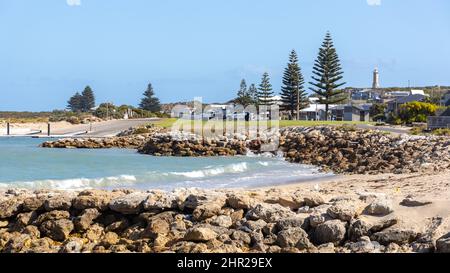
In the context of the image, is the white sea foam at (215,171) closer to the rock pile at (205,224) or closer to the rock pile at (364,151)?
the rock pile at (364,151)

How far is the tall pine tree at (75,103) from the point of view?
293 feet

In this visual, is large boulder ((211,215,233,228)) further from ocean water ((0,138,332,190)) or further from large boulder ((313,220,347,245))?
ocean water ((0,138,332,190))

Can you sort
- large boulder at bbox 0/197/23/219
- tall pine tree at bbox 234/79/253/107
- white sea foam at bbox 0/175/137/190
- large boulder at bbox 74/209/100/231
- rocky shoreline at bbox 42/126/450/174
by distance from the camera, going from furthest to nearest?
1. tall pine tree at bbox 234/79/253/107
2. rocky shoreline at bbox 42/126/450/174
3. white sea foam at bbox 0/175/137/190
4. large boulder at bbox 0/197/23/219
5. large boulder at bbox 74/209/100/231

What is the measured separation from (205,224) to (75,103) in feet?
276

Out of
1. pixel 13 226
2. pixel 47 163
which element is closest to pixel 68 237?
pixel 13 226

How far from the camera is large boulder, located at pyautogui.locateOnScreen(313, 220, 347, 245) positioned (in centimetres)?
756

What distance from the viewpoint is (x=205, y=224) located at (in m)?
8.09

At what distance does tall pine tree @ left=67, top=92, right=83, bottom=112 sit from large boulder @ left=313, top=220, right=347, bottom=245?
8382 cm

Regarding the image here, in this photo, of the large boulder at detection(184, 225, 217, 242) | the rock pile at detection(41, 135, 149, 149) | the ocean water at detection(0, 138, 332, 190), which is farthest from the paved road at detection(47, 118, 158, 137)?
the large boulder at detection(184, 225, 217, 242)

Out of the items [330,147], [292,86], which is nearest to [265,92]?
[292,86]

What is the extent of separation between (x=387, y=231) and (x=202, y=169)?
14.7 metres

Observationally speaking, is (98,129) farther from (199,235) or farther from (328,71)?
(199,235)

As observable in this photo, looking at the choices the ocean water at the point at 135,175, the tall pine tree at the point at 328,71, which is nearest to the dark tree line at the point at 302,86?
the tall pine tree at the point at 328,71
